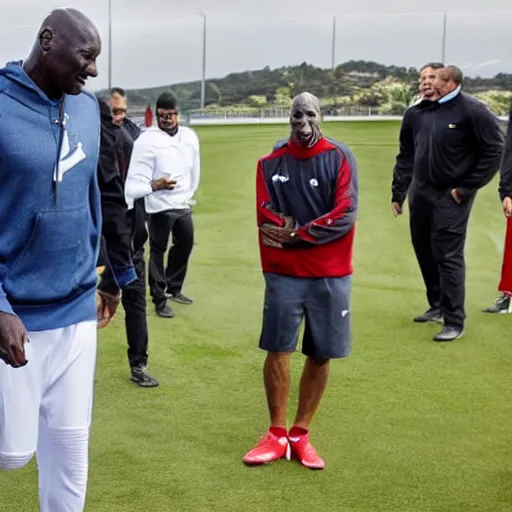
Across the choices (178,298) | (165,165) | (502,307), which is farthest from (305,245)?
(502,307)

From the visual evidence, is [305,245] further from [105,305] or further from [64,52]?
[64,52]

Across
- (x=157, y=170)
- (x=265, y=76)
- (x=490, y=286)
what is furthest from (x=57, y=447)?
(x=265, y=76)

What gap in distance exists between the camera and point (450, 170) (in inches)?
262

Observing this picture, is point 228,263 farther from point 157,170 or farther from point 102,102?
point 102,102

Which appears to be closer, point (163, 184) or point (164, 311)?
point (163, 184)

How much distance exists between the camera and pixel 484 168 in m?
6.59

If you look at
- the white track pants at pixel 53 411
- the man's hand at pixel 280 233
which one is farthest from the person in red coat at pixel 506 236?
the white track pants at pixel 53 411

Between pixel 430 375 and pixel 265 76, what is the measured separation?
619 inches

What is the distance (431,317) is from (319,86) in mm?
15895

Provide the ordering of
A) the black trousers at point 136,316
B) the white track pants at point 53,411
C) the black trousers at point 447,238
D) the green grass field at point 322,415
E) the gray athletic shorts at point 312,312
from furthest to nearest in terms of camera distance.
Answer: the black trousers at point 447,238, the black trousers at point 136,316, the gray athletic shorts at point 312,312, the green grass field at point 322,415, the white track pants at point 53,411

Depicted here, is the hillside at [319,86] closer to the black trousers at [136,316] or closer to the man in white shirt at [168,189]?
the man in white shirt at [168,189]

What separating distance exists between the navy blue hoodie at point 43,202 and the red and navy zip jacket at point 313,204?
1.49 m

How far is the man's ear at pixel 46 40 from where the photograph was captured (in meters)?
2.73

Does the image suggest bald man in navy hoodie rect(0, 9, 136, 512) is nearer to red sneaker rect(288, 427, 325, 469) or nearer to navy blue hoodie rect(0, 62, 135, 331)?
navy blue hoodie rect(0, 62, 135, 331)
